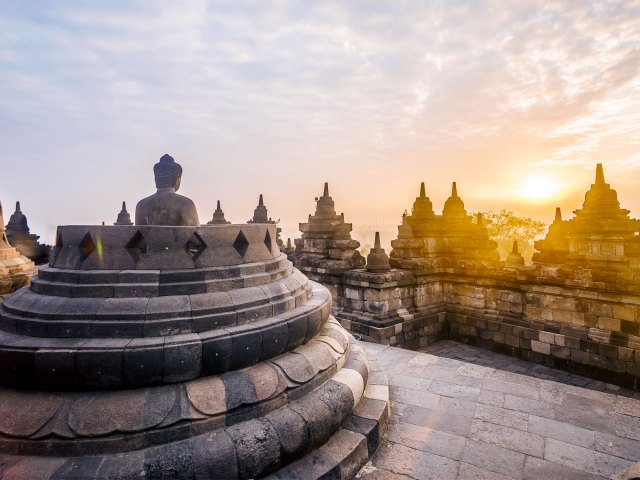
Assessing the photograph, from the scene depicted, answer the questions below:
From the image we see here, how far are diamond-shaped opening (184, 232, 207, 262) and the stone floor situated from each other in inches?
100

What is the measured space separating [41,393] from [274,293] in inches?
80.7

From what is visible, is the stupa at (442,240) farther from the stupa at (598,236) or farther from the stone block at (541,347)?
the stone block at (541,347)

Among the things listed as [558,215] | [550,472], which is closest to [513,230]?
[558,215]

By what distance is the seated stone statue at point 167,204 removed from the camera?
4254mm

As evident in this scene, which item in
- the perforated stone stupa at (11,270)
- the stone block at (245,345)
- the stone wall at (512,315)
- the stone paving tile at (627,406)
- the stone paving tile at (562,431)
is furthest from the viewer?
the perforated stone stupa at (11,270)

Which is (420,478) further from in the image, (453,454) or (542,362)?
(542,362)

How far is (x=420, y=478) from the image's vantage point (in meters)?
3.17

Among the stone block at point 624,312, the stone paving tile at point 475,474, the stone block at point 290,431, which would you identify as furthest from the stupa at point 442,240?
the stone block at point 290,431

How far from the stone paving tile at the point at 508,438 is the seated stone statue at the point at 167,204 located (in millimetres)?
4008

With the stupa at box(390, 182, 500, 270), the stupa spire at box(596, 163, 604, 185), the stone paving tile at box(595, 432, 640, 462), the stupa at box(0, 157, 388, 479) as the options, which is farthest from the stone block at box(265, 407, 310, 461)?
the stupa spire at box(596, 163, 604, 185)

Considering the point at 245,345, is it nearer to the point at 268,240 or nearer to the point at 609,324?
the point at 268,240

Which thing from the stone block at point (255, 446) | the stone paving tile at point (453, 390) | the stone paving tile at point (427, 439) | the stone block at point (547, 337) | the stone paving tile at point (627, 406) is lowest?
the stone block at point (547, 337)

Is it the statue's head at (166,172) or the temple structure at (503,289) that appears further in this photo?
the temple structure at (503,289)

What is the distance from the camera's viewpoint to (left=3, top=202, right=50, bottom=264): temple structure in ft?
52.4
